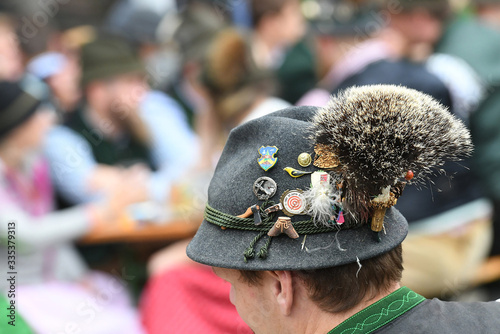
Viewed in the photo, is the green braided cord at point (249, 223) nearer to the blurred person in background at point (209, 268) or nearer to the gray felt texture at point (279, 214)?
the gray felt texture at point (279, 214)

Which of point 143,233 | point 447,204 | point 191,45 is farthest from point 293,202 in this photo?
point 191,45

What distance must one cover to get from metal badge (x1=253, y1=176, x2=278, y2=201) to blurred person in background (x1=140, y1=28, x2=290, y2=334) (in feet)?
2.72

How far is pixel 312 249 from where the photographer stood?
131 cm

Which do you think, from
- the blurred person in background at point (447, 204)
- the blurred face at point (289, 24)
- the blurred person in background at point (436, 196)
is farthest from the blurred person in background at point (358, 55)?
the blurred face at point (289, 24)

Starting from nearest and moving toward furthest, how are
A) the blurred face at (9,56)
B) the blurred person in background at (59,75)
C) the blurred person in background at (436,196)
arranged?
1. the blurred person in background at (436,196)
2. the blurred face at (9,56)
3. the blurred person in background at (59,75)

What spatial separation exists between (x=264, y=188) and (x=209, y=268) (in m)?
1.42

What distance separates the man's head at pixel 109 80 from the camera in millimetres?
4609

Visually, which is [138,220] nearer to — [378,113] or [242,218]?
[242,218]

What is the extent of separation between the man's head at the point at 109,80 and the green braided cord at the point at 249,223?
330 cm

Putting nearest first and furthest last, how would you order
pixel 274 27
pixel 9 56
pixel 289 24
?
pixel 9 56 → pixel 274 27 → pixel 289 24

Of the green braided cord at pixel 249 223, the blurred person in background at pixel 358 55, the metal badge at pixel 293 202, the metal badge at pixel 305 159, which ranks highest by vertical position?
the metal badge at pixel 305 159

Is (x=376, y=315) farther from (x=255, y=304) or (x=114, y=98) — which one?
(x=114, y=98)

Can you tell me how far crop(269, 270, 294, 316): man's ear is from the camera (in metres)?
1.35

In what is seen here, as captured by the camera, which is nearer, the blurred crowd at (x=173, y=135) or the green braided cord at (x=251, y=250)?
the green braided cord at (x=251, y=250)
